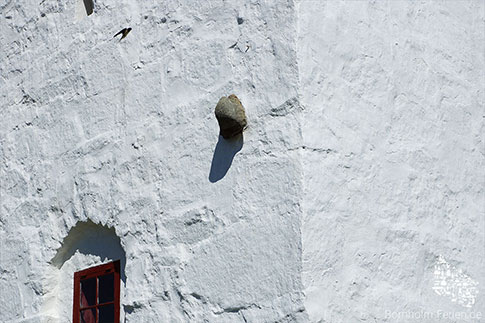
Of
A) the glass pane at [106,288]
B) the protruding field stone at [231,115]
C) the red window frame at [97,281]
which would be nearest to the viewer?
the protruding field stone at [231,115]

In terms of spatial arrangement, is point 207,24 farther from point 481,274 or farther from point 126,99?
point 481,274

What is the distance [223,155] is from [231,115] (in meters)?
0.22

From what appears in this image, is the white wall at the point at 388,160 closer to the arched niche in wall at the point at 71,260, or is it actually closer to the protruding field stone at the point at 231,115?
the protruding field stone at the point at 231,115

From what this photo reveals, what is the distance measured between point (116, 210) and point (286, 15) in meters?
1.23

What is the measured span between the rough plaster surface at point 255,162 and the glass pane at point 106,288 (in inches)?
4.6

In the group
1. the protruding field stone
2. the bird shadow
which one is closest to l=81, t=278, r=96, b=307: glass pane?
the bird shadow

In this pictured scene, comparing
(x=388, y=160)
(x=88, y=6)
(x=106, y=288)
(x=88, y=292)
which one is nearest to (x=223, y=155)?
(x=388, y=160)

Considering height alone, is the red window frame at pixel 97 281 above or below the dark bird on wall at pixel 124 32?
below

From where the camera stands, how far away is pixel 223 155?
4266mm

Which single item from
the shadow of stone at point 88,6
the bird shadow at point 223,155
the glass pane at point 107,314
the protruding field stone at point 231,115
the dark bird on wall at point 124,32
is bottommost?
the glass pane at point 107,314

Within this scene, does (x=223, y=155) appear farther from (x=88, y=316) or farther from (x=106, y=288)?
(x=88, y=316)

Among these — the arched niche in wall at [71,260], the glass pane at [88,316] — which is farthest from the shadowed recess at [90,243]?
the glass pane at [88,316]

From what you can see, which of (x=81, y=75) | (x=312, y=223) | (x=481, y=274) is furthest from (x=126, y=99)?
(x=481, y=274)

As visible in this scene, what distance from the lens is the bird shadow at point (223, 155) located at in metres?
4.23
